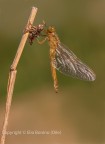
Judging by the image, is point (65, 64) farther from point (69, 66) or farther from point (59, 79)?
point (59, 79)

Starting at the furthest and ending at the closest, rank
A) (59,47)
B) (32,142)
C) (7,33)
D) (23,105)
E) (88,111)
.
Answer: (7,33)
(23,105)
(88,111)
(32,142)
(59,47)

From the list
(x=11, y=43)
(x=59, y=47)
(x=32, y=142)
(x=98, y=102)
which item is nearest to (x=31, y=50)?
(x=11, y=43)

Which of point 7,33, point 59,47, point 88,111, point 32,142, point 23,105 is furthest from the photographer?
point 7,33

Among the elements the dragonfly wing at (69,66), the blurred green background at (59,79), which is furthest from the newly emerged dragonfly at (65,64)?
the blurred green background at (59,79)

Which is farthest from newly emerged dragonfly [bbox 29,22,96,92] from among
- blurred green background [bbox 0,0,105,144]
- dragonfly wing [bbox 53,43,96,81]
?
blurred green background [bbox 0,0,105,144]

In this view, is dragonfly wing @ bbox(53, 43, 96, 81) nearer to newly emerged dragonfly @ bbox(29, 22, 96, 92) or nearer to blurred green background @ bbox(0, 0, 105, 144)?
newly emerged dragonfly @ bbox(29, 22, 96, 92)

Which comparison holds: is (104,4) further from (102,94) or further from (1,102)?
(1,102)
